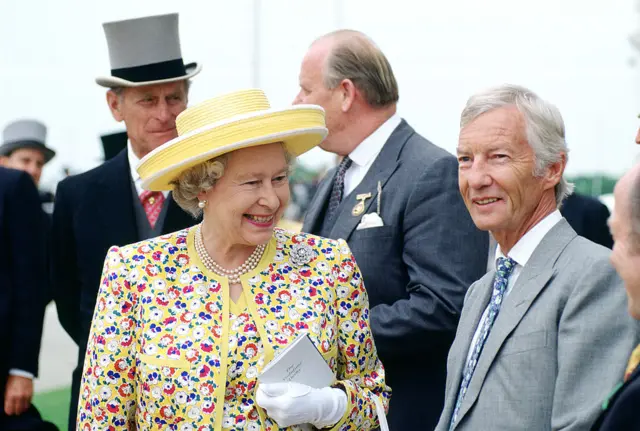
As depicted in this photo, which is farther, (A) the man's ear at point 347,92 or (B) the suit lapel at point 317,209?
(B) the suit lapel at point 317,209

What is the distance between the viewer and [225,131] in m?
3.22

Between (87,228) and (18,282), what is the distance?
70cm

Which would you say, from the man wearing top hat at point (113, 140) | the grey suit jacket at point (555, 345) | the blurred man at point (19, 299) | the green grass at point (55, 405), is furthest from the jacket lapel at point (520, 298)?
the green grass at point (55, 405)

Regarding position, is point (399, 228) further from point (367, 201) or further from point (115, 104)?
point (115, 104)

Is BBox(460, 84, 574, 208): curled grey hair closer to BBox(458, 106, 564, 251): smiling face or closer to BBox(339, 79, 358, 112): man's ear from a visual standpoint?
BBox(458, 106, 564, 251): smiling face

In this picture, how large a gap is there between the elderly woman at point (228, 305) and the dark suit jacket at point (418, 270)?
0.70 m

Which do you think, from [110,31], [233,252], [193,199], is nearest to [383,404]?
[233,252]

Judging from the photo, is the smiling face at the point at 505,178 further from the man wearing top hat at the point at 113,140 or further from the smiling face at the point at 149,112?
the man wearing top hat at the point at 113,140

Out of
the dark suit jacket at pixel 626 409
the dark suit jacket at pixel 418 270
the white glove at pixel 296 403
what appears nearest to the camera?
the dark suit jacket at pixel 626 409

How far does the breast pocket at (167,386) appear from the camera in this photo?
316cm

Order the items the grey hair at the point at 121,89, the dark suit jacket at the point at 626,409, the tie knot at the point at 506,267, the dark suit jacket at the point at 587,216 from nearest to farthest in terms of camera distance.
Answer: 1. the dark suit jacket at the point at 626,409
2. the tie knot at the point at 506,267
3. the grey hair at the point at 121,89
4. the dark suit jacket at the point at 587,216

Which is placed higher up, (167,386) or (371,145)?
(371,145)

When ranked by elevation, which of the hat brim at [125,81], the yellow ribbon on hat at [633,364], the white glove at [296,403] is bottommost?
the white glove at [296,403]

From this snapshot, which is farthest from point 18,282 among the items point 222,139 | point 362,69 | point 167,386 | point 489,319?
point 489,319
